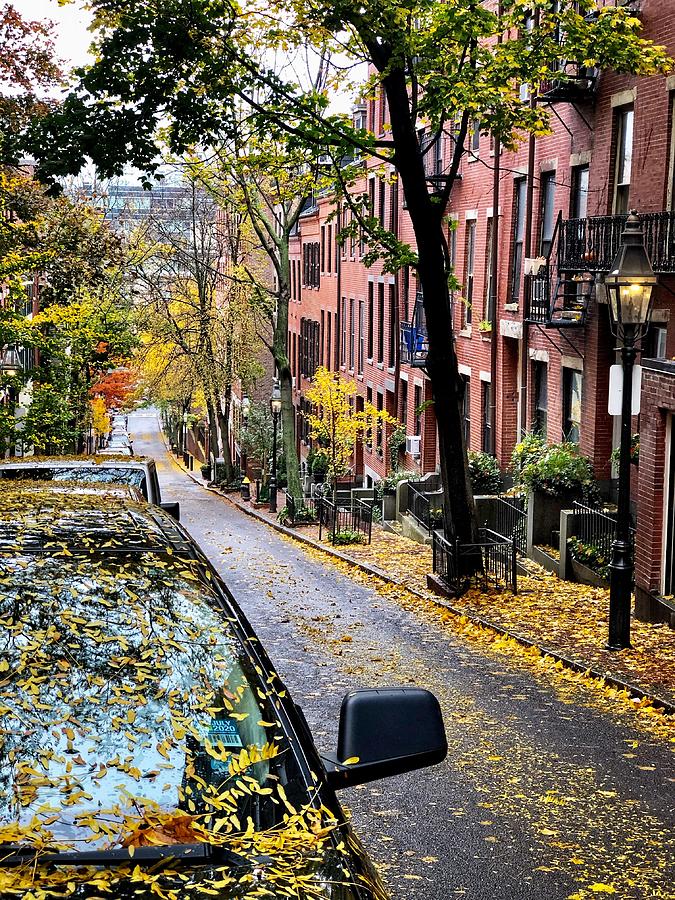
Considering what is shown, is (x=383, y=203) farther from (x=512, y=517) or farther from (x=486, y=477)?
(x=512, y=517)

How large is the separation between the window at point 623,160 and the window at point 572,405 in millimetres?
3727

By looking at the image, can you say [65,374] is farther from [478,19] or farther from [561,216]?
[478,19]

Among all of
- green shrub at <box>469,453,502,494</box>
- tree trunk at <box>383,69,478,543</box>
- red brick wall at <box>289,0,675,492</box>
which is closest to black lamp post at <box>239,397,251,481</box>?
red brick wall at <box>289,0,675,492</box>

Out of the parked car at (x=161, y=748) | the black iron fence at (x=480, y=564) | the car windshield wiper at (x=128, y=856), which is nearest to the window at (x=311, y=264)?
the black iron fence at (x=480, y=564)

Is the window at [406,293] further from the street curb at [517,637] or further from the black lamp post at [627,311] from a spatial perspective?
the black lamp post at [627,311]

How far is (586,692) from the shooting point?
11.6m

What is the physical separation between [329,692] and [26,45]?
1564cm

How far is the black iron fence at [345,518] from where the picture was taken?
29516mm

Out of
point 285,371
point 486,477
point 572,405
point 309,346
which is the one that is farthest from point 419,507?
point 309,346

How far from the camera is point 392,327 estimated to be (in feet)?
132

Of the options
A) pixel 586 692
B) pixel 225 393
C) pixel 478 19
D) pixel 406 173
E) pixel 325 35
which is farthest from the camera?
pixel 225 393

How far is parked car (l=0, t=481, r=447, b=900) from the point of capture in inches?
130

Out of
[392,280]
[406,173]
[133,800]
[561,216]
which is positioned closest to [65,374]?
[392,280]

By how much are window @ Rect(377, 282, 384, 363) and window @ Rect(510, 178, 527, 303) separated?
15308 millimetres
